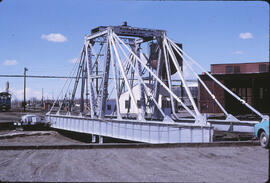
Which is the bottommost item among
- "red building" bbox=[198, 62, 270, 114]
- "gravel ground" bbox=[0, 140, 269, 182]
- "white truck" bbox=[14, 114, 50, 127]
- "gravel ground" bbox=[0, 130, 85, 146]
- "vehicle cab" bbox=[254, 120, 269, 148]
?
"gravel ground" bbox=[0, 130, 85, 146]

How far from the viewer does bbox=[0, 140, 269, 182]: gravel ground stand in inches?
401

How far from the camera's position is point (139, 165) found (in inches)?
470

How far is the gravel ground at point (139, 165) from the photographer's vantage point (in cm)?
1018

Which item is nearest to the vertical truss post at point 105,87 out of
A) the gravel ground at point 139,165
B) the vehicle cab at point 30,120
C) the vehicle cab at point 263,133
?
the vehicle cab at point 30,120

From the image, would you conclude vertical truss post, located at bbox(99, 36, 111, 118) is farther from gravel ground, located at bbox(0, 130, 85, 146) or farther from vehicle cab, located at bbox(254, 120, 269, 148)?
vehicle cab, located at bbox(254, 120, 269, 148)

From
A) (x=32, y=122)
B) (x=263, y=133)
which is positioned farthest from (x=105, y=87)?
(x=263, y=133)

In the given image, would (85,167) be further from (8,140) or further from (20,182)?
(8,140)

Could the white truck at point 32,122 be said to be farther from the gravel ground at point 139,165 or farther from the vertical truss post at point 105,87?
the gravel ground at point 139,165

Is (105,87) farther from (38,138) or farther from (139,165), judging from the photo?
(139,165)

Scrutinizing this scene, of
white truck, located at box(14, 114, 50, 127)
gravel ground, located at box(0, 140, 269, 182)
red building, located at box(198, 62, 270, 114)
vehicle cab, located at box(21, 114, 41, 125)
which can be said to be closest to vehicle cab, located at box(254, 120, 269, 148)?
gravel ground, located at box(0, 140, 269, 182)

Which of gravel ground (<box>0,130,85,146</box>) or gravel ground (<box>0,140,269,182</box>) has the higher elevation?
gravel ground (<box>0,140,269,182</box>)

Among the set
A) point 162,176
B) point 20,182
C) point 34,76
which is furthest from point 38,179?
point 34,76

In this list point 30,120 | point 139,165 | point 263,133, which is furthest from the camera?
point 30,120

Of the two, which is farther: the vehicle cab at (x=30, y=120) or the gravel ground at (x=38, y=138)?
the vehicle cab at (x=30, y=120)
